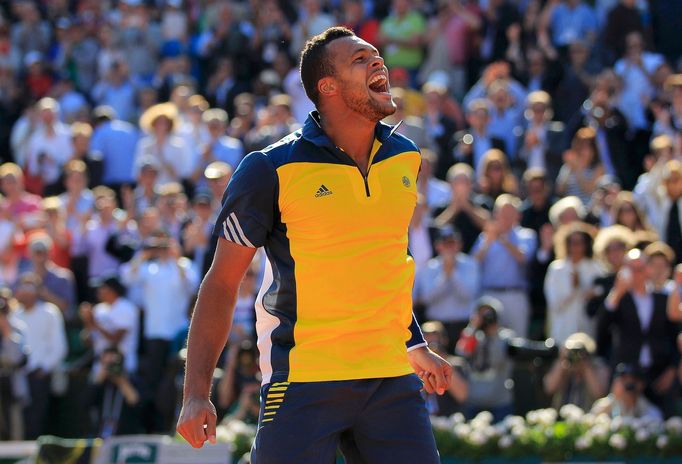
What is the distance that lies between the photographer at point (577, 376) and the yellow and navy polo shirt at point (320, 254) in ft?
21.5

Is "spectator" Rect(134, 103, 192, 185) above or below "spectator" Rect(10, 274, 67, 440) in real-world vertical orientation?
above

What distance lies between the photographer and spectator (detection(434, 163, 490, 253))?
42.1 ft

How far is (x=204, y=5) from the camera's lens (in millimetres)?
19094

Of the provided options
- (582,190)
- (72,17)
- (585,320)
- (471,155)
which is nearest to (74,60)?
(72,17)

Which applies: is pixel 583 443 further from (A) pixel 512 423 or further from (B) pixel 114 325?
(B) pixel 114 325

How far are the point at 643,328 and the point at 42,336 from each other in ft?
17.7

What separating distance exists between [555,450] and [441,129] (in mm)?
5559

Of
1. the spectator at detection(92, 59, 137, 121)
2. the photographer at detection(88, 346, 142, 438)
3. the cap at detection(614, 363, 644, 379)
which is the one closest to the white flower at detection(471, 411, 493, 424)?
the cap at detection(614, 363, 644, 379)

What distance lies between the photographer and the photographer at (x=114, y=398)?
12320 millimetres

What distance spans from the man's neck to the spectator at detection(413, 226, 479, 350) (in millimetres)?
7271

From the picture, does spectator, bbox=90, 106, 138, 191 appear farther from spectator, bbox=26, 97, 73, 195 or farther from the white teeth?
the white teeth

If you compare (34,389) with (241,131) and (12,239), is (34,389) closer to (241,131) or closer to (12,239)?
(12,239)

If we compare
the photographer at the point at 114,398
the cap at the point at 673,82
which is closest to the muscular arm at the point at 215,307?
the photographer at the point at 114,398

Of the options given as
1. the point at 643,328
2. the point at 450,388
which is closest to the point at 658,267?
the point at 643,328
